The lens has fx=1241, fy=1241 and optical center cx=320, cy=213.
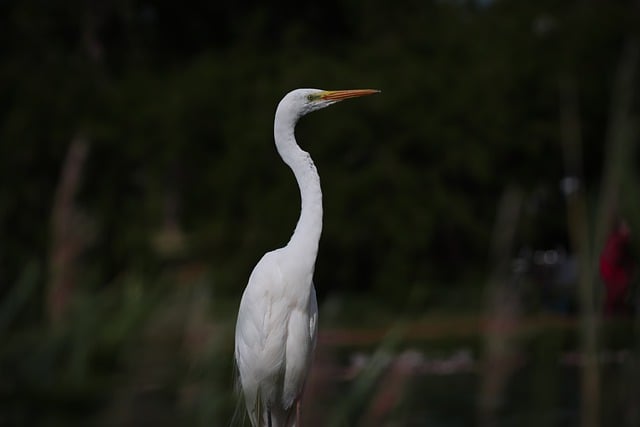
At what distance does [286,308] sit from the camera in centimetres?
301

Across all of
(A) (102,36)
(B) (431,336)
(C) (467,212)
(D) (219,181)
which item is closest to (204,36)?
(A) (102,36)

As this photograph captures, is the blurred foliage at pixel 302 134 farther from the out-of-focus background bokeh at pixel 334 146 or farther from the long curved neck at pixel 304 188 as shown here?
the long curved neck at pixel 304 188

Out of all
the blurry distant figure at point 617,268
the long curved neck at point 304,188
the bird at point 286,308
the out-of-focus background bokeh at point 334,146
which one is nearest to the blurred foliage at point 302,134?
the out-of-focus background bokeh at point 334,146

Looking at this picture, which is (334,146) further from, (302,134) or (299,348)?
(299,348)

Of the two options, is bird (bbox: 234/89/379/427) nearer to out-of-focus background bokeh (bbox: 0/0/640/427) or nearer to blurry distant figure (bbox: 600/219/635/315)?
blurry distant figure (bbox: 600/219/635/315)

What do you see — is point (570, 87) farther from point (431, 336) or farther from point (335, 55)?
point (335, 55)

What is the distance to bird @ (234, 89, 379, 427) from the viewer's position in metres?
2.90

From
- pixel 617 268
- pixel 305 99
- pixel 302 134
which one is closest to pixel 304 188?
pixel 305 99

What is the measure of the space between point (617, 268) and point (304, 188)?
34.9 inches

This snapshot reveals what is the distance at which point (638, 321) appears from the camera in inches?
83.0

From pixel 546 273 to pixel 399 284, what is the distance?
1.41 meters

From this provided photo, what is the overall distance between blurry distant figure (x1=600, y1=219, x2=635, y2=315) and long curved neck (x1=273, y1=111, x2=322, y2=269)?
2.75 feet

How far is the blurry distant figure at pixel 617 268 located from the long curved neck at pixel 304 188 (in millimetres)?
838

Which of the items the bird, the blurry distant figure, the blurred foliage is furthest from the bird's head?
the blurred foliage
